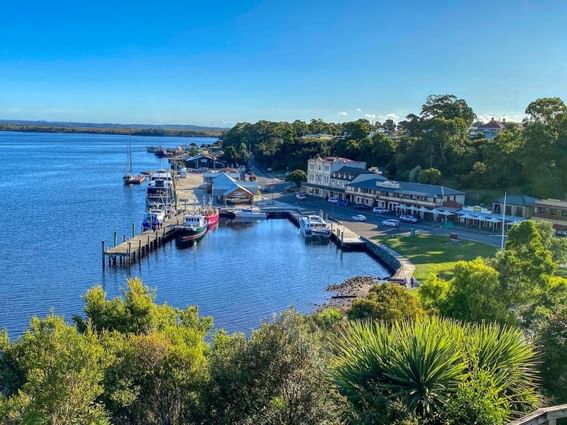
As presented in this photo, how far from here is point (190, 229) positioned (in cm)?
5862

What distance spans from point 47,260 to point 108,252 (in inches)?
200

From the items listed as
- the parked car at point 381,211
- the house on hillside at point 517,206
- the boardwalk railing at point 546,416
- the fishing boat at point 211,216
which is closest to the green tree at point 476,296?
the boardwalk railing at point 546,416

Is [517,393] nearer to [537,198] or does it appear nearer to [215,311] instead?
[215,311]

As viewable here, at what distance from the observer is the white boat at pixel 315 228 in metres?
60.5

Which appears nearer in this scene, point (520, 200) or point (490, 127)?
point (520, 200)

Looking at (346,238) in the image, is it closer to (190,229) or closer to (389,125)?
(190,229)

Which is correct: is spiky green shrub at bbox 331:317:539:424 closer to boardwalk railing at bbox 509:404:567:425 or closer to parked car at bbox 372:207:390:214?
boardwalk railing at bbox 509:404:567:425

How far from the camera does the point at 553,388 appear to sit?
14.1 m

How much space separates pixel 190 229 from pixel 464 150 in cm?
4185

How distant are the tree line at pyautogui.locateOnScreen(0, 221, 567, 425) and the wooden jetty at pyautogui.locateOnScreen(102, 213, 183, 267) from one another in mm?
31366

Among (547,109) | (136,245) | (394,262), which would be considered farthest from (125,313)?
(547,109)

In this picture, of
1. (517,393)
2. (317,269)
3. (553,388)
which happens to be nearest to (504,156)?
(317,269)

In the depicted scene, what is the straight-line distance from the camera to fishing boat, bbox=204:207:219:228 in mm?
66125

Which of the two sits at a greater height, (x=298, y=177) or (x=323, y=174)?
(x=323, y=174)
